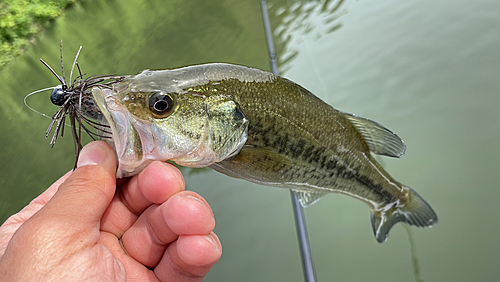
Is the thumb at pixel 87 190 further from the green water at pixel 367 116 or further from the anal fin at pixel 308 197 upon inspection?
the green water at pixel 367 116

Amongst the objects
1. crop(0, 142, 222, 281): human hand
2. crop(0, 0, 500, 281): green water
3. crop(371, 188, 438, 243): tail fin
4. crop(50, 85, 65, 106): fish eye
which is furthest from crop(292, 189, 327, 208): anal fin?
crop(0, 0, 500, 281): green water

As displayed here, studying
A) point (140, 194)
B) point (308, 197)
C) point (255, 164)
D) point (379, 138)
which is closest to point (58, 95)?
point (140, 194)

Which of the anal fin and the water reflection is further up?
the anal fin

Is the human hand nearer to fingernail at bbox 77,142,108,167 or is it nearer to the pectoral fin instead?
fingernail at bbox 77,142,108,167

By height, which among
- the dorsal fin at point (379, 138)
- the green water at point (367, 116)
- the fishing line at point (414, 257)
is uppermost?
the dorsal fin at point (379, 138)

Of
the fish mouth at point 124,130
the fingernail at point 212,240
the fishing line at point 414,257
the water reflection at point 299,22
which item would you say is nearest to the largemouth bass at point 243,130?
the fish mouth at point 124,130
